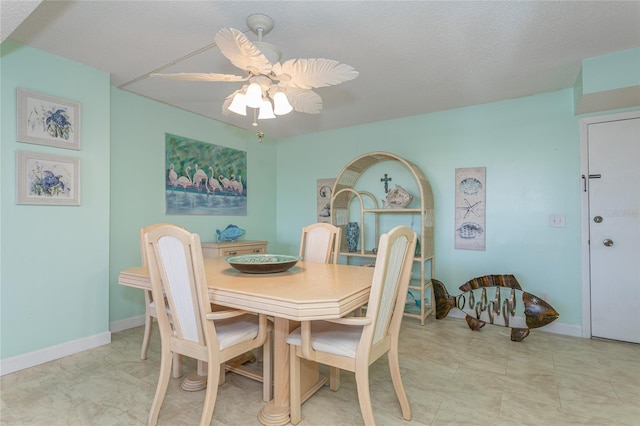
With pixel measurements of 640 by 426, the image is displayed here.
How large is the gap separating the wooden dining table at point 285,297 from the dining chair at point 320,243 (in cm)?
42

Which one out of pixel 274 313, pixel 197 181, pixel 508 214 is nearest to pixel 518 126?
pixel 508 214

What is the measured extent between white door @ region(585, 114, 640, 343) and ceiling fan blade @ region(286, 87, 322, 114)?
8.30ft

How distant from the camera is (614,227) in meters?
2.81

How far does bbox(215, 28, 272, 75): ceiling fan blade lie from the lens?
4.74 ft

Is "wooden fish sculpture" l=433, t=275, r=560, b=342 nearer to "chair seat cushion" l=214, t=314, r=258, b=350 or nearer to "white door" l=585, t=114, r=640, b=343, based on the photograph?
"white door" l=585, t=114, r=640, b=343

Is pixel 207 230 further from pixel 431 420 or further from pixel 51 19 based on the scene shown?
pixel 431 420

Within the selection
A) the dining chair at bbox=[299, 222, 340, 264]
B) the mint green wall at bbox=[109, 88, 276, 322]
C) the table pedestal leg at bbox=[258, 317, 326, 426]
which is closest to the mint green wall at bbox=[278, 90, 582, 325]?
the dining chair at bbox=[299, 222, 340, 264]

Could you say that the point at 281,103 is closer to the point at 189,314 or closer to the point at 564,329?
the point at 189,314

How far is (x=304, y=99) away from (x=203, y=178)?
6.81 ft

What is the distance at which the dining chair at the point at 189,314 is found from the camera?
4.96ft

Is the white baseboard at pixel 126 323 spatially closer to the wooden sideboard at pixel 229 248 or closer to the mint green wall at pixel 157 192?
the mint green wall at pixel 157 192

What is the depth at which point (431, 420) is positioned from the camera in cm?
171

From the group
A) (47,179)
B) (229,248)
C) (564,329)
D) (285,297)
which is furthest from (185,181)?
(564,329)

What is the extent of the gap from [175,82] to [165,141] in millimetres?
738
